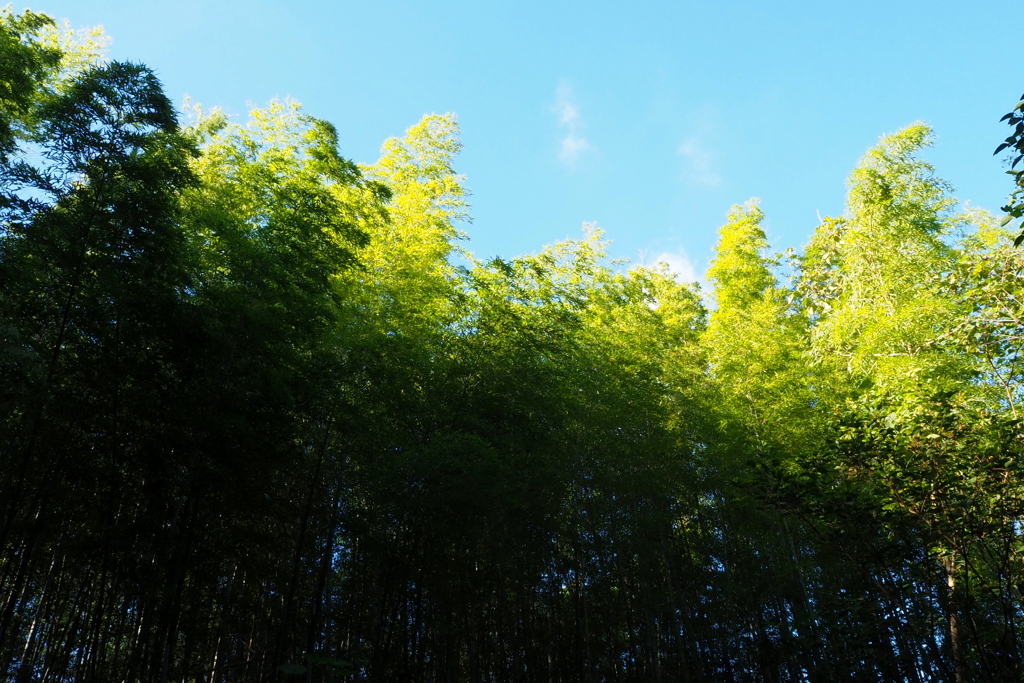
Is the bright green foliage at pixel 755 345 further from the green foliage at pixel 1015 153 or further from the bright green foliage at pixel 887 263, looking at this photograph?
the green foliage at pixel 1015 153

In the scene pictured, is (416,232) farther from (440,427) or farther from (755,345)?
(755,345)

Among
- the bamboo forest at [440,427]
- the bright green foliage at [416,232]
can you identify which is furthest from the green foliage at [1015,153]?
the bright green foliage at [416,232]

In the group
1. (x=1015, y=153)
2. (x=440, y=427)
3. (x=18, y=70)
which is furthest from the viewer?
(x=440, y=427)

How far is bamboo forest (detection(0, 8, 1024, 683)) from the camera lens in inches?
163

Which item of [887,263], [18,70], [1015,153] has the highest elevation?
[887,263]

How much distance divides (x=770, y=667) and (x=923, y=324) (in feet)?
14.0

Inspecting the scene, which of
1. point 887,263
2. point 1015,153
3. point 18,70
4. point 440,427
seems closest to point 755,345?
point 887,263

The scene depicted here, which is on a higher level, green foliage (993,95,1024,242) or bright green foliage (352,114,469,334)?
bright green foliage (352,114,469,334)

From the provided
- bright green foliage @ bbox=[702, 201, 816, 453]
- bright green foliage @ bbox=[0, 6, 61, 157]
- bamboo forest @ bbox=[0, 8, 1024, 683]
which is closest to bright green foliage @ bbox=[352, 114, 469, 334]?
bamboo forest @ bbox=[0, 8, 1024, 683]

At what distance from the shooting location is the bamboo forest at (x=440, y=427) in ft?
13.6

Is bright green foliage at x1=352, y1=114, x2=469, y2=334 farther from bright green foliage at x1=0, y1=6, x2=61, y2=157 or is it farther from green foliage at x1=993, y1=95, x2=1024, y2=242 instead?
green foliage at x1=993, y1=95, x2=1024, y2=242

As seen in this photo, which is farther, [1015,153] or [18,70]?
[18,70]

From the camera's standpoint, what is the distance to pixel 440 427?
6.09 m

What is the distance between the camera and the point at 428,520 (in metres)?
5.66
